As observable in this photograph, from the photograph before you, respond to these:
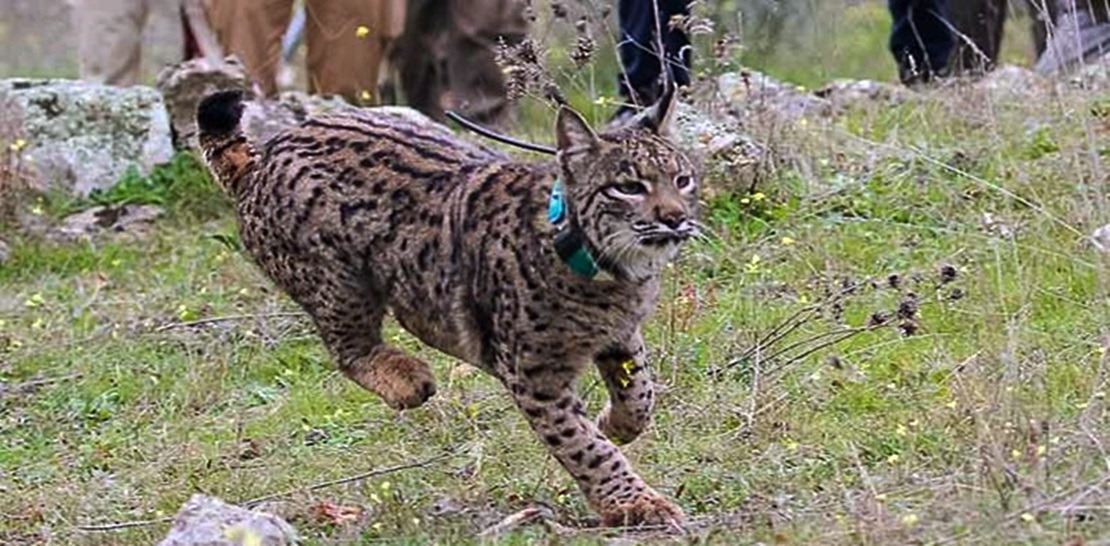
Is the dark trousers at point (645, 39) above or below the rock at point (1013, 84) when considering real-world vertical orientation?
above

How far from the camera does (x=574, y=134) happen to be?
5801 mm

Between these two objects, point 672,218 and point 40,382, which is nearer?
point 672,218

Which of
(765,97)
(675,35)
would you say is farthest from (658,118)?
(675,35)

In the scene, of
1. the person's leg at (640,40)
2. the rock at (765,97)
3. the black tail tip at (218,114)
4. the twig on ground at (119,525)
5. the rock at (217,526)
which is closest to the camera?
the rock at (217,526)

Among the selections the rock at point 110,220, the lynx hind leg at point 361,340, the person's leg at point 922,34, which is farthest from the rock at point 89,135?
the lynx hind leg at point 361,340

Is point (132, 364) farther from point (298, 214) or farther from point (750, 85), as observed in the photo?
point (750, 85)

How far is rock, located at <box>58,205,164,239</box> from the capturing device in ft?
33.1

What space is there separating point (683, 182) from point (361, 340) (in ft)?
4.75

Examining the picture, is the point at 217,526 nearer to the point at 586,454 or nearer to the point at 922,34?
the point at 586,454

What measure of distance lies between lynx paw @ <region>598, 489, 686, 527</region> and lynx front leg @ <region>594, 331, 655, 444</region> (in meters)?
0.45

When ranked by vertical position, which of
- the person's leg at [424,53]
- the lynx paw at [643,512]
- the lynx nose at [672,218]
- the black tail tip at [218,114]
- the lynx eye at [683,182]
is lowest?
the person's leg at [424,53]

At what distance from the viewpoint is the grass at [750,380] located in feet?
18.2

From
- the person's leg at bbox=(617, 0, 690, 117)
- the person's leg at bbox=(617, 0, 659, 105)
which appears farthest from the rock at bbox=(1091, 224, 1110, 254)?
the person's leg at bbox=(617, 0, 659, 105)

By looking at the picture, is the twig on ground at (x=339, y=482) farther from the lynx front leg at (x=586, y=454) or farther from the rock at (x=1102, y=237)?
the rock at (x=1102, y=237)
